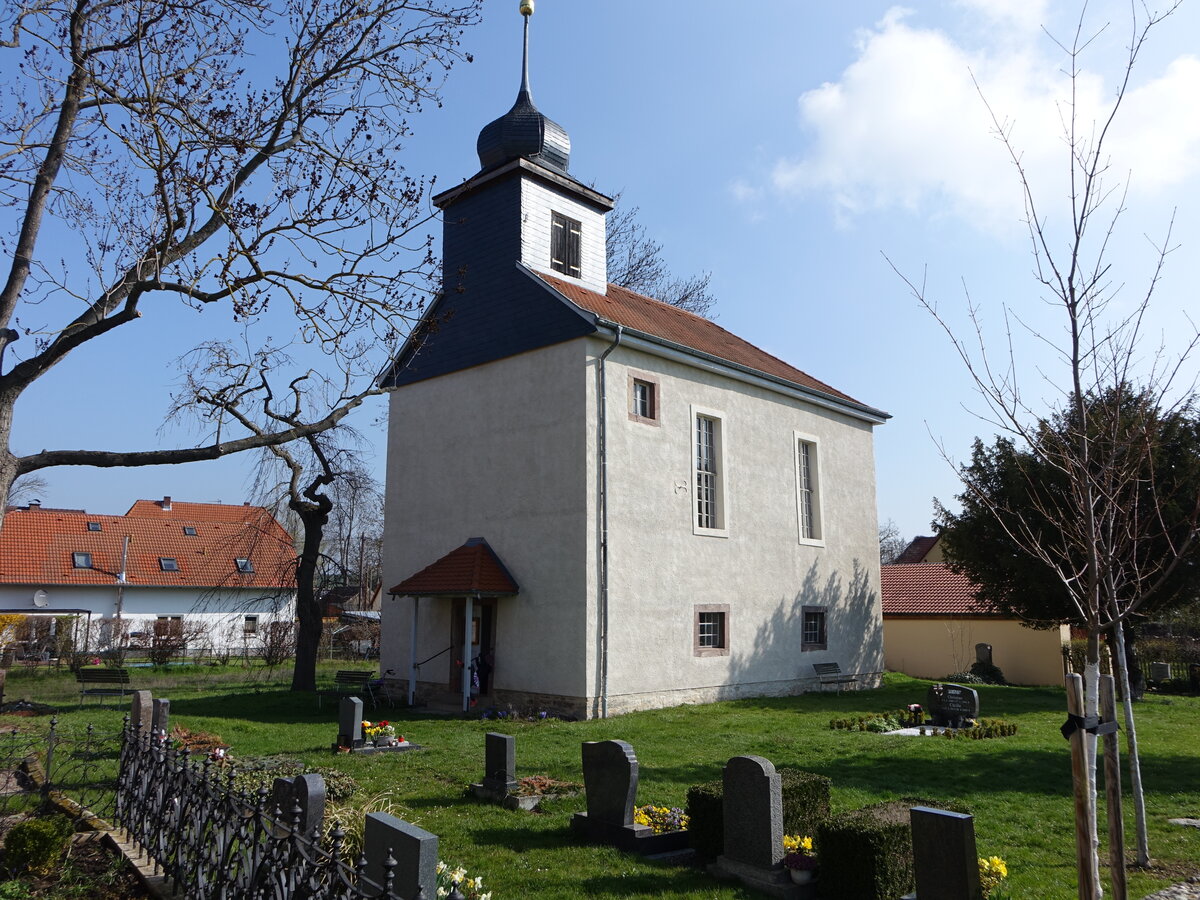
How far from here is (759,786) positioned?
6.92 metres

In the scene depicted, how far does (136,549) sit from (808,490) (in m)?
35.4

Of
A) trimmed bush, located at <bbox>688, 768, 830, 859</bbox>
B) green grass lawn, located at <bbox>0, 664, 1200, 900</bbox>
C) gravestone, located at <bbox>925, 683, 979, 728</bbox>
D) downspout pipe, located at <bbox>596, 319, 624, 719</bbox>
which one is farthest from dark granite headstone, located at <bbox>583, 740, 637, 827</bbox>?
gravestone, located at <bbox>925, 683, 979, 728</bbox>

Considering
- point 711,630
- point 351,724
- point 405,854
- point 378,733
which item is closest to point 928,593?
point 711,630

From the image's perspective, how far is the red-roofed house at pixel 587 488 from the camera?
57.9ft

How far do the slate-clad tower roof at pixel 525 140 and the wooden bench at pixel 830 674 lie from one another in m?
14.7

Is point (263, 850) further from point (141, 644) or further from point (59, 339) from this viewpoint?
point (141, 644)

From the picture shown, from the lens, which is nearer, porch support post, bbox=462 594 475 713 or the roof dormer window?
porch support post, bbox=462 594 475 713

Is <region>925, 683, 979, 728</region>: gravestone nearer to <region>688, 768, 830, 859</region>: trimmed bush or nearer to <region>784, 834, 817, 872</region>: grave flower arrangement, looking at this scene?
<region>688, 768, 830, 859</region>: trimmed bush

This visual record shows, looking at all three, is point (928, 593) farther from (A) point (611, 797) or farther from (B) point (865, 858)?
(B) point (865, 858)

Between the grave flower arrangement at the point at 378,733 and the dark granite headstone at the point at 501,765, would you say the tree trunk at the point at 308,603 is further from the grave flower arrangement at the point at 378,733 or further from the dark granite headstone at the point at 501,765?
the dark granite headstone at the point at 501,765

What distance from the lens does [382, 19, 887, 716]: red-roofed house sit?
17.7 meters

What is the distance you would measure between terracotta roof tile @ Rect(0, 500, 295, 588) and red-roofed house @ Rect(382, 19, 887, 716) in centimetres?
1980

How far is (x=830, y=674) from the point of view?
74.7 ft

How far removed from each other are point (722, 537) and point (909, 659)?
617 inches
